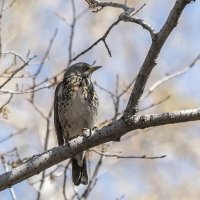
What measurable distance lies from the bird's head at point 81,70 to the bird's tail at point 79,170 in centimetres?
85

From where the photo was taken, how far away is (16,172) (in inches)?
142

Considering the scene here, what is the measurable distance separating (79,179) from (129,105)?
229 cm

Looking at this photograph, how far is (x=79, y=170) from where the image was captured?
599 centimetres

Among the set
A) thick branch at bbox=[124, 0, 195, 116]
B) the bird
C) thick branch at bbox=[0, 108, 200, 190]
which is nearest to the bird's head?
the bird

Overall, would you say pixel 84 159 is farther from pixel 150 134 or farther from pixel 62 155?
pixel 150 134

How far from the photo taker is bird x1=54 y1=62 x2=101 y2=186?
5871mm

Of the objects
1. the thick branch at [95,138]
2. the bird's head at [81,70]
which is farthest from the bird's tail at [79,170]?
the thick branch at [95,138]

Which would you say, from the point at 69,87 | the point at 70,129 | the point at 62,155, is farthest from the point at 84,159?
the point at 62,155

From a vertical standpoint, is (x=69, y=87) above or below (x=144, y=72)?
above

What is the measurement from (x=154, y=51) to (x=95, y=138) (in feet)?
2.22

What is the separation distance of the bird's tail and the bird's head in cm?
85

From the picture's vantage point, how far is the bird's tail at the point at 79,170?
579cm

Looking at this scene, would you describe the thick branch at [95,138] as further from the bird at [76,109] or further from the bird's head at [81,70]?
the bird's head at [81,70]

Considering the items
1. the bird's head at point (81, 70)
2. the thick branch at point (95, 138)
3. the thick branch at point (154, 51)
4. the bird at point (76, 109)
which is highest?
the bird's head at point (81, 70)
